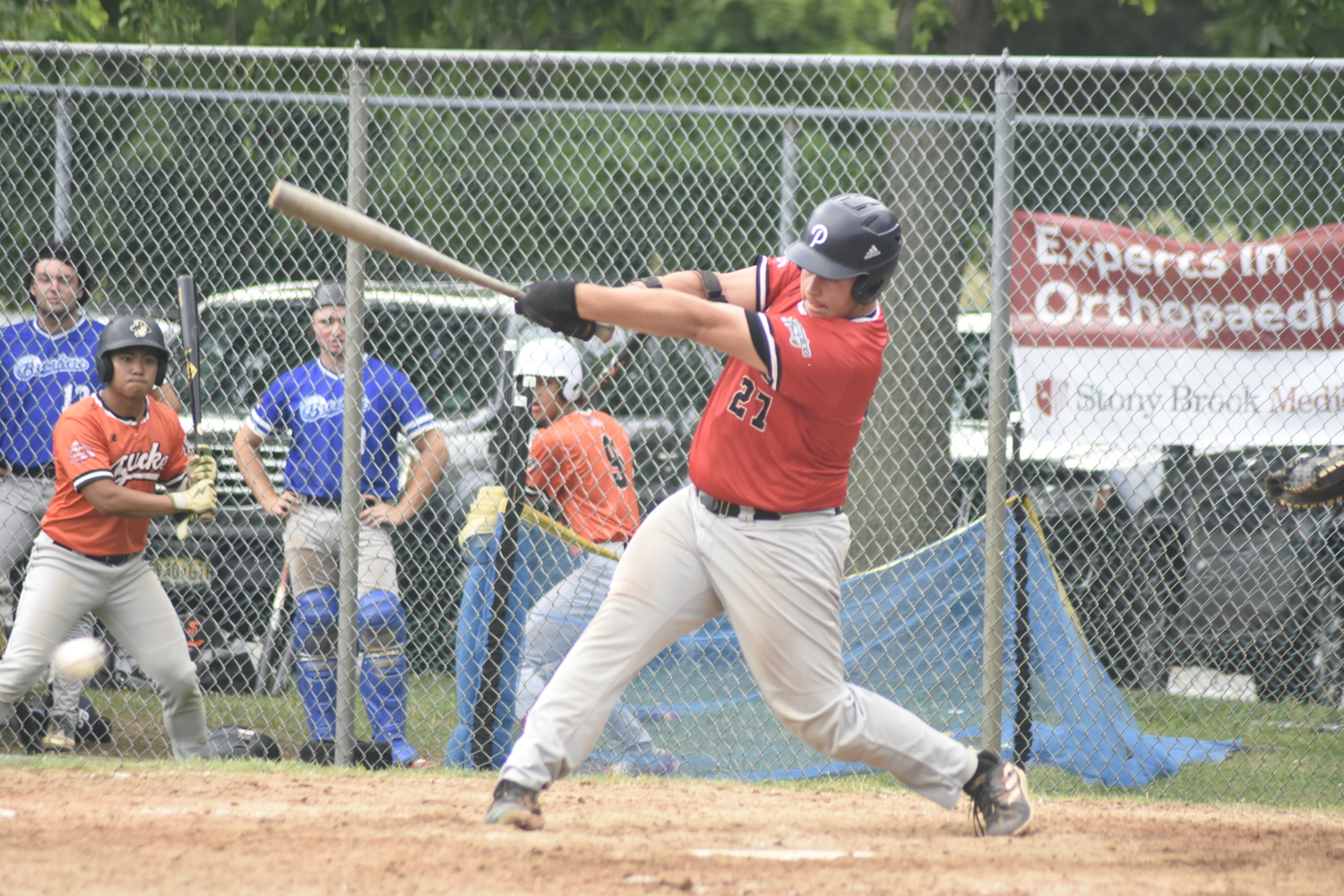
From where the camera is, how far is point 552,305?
3.67 metres

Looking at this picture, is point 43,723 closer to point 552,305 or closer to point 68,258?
point 68,258

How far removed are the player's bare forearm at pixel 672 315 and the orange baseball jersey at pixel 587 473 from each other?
7.27 ft

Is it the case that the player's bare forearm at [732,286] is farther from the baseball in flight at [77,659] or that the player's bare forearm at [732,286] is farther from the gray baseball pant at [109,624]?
the baseball in flight at [77,659]

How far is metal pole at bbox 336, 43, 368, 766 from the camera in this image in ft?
17.4

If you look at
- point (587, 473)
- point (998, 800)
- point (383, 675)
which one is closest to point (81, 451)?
point (383, 675)

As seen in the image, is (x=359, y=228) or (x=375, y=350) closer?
(x=359, y=228)

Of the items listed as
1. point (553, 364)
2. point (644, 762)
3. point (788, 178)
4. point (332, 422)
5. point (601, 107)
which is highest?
point (601, 107)

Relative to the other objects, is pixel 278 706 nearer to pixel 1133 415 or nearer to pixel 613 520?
pixel 613 520

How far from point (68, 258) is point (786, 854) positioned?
4146 millimetres

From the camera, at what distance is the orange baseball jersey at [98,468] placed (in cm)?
523

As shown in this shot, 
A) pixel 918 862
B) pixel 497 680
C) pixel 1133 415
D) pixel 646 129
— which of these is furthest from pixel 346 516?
pixel 646 129

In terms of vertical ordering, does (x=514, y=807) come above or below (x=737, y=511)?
below

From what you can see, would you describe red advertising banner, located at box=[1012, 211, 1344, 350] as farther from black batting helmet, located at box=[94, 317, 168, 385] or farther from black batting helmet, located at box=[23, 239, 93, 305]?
black batting helmet, located at box=[23, 239, 93, 305]

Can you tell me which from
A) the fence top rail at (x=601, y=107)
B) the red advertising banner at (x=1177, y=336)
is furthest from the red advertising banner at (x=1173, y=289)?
the fence top rail at (x=601, y=107)
